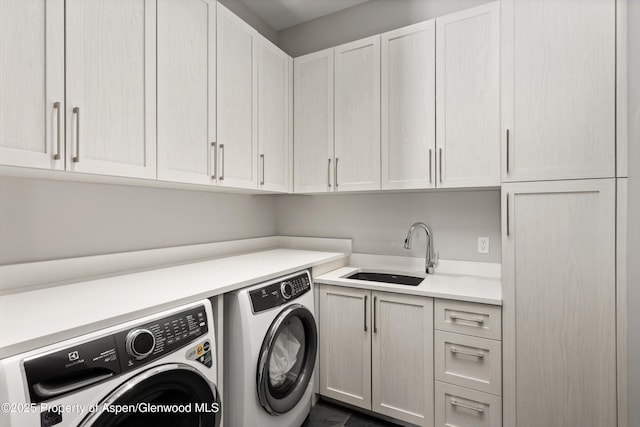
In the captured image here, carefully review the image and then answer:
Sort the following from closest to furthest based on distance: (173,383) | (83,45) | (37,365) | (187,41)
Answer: (37,365) → (173,383) → (83,45) → (187,41)

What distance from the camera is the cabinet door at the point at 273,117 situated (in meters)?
2.15

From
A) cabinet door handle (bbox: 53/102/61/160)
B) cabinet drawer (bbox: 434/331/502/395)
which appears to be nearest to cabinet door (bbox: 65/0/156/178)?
cabinet door handle (bbox: 53/102/61/160)

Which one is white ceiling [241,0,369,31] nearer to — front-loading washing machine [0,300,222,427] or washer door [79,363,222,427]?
front-loading washing machine [0,300,222,427]

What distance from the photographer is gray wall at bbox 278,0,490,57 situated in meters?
2.27

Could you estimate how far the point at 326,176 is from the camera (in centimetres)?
231

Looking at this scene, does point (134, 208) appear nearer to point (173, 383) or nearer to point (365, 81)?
point (173, 383)

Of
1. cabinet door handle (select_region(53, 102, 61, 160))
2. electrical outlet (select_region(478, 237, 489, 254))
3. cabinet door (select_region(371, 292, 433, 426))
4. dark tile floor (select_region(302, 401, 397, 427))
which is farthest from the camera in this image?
electrical outlet (select_region(478, 237, 489, 254))

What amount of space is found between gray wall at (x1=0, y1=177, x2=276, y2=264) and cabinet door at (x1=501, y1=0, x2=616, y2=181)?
6.02 feet

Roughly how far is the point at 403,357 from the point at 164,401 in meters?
1.23

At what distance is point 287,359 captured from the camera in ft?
5.71

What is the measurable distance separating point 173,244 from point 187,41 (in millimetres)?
1138

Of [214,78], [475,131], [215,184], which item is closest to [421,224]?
[475,131]

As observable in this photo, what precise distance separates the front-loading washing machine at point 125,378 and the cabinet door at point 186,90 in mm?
751

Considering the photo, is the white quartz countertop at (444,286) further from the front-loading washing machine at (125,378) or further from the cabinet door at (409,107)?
the front-loading washing machine at (125,378)
